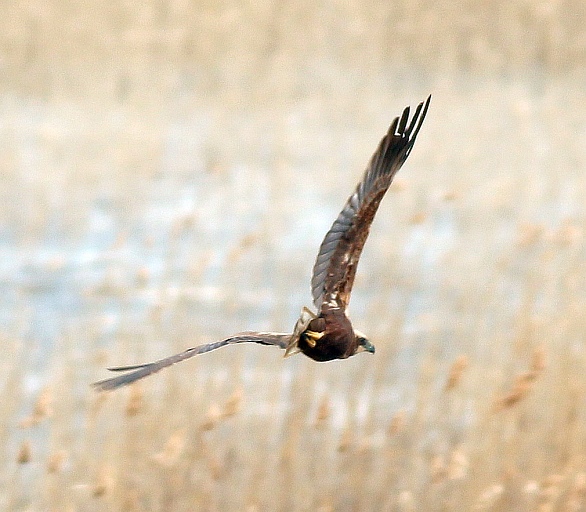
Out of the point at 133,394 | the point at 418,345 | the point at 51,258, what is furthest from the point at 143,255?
the point at 133,394

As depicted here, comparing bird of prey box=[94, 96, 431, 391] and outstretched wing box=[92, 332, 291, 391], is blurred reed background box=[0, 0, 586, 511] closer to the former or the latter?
bird of prey box=[94, 96, 431, 391]

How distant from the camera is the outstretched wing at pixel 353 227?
6.05ft

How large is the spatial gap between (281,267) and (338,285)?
4.41 feet

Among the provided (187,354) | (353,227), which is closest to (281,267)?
(353,227)

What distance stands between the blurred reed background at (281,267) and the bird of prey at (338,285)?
484 mm

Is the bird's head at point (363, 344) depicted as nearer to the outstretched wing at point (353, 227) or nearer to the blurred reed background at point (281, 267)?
the outstretched wing at point (353, 227)

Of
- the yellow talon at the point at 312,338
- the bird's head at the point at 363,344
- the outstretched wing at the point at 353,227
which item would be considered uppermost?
the outstretched wing at the point at 353,227

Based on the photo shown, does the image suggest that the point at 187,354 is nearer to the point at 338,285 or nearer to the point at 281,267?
the point at 338,285

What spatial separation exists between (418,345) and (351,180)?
3.93 feet

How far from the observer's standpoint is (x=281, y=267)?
10.4 ft

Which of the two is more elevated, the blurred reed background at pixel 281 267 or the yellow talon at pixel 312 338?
the blurred reed background at pixel 281 267

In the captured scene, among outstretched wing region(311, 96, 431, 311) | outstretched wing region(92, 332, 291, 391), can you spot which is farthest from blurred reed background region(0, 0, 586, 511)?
outstretched wing region(92, 332, 291, 391)

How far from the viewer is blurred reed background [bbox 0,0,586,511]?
2.65 metres

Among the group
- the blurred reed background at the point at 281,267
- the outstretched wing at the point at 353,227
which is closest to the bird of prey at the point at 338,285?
the outstretched wing at the point at 353,227
